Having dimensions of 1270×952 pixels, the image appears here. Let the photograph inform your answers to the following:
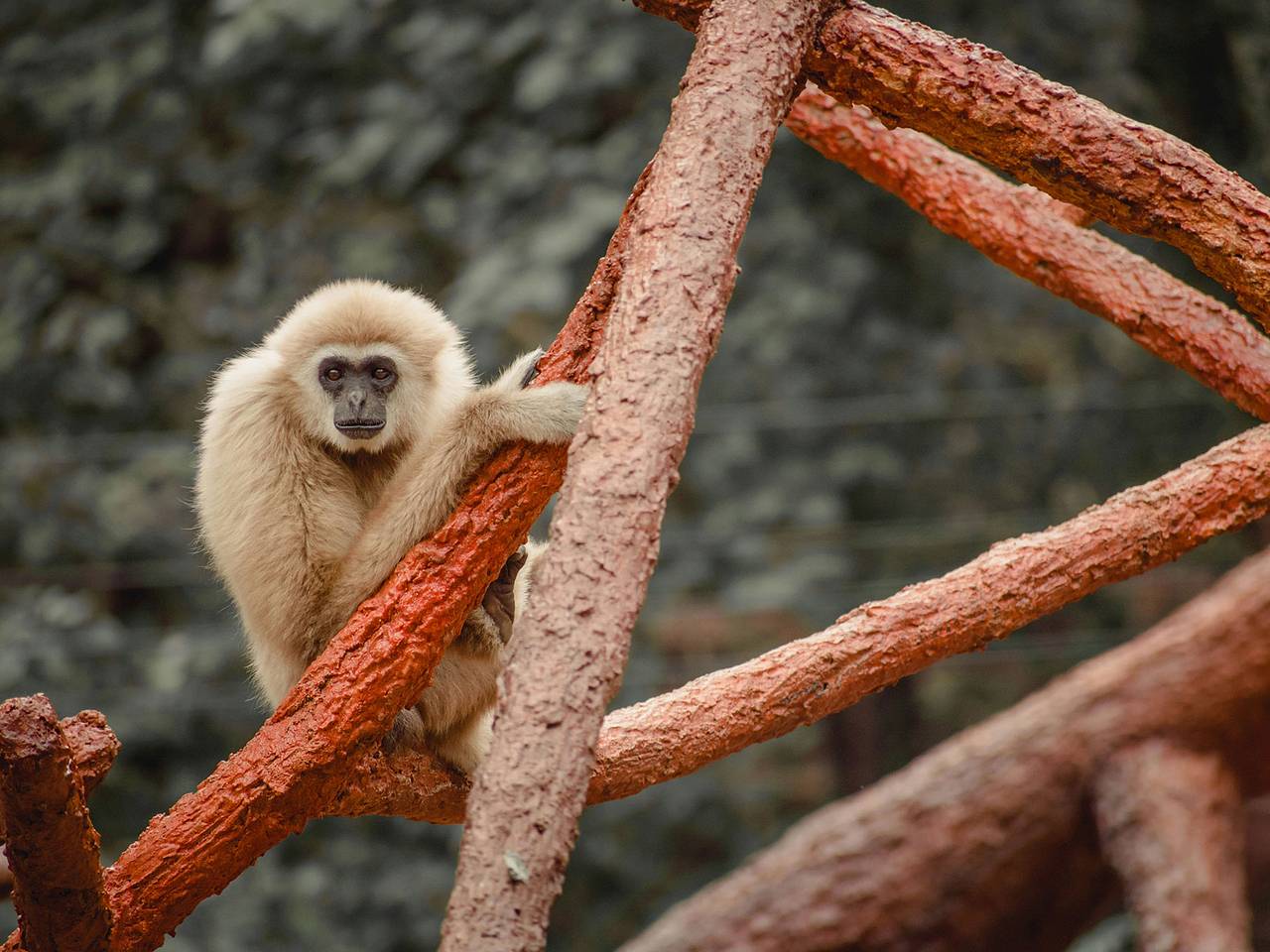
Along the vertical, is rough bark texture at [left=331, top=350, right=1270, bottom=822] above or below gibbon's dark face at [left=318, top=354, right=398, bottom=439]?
below

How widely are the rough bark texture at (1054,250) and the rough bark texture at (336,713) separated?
1.10m

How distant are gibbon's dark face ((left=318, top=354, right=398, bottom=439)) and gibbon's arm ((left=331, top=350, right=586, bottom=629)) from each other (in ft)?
1.03

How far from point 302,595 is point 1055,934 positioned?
297cm

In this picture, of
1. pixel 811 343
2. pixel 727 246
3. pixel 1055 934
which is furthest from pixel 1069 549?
pixel 811 343

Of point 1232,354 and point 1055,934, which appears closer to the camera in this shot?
point 1232,354

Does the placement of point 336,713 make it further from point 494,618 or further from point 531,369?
point 531,369

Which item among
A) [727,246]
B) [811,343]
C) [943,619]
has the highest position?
[811,343]

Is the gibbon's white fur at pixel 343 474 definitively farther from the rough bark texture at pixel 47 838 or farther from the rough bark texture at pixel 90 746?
the rough bark texture at pixel 47 838

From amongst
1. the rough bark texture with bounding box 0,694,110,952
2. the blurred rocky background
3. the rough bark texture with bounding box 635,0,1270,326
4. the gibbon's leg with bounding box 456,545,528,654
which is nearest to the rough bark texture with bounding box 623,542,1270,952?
the blurred rocky background

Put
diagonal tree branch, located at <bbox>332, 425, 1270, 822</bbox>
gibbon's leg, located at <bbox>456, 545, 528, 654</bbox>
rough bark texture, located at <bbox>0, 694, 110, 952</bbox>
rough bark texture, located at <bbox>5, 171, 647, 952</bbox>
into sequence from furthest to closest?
gibbon's leg, located at <bbox>456, 545, 528, 654</bbox> < diagonal tree branch, located at <bbox>332, 425, 1270, 822</bbox> < rough bark texture, located at <bbox>5, 171, 647, 952</bbox> < rough bark texture, located at <bbox>0, 694, 110, 952</bbox>

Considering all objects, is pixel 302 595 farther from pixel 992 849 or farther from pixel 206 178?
pixel 206 178

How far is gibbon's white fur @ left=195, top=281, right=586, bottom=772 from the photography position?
2.34 metres

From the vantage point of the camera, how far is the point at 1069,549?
8.15ft

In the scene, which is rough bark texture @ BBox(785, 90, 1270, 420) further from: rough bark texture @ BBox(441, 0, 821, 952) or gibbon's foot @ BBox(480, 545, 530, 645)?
gibbon's foot @ BBox(480, 545, 530, 645)
